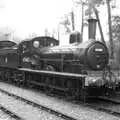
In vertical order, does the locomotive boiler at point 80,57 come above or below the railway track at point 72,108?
above

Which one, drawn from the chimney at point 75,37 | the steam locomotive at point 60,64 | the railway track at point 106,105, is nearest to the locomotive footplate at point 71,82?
the steam locomotive at point 60,64

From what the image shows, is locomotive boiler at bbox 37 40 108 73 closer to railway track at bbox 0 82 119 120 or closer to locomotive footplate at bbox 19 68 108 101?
locomotive footplate at bbox 19 68 108 101

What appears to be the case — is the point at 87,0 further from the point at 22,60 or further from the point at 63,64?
the point at 63,64

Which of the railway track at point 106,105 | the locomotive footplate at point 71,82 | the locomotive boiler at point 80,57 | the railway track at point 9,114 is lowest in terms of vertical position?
the railway track at point 106,105

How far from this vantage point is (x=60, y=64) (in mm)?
11383

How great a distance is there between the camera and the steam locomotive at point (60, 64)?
9.72 metres

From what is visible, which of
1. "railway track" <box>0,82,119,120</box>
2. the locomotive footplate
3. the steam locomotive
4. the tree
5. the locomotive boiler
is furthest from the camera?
the tree

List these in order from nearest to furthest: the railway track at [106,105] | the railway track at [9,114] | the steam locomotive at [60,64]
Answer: the railway track at [9,114], the railway track at [106,105], the steam locomotive at [60,64]

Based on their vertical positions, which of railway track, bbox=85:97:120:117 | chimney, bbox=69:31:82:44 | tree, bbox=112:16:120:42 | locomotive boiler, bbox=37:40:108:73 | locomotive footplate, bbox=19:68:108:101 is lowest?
railway track, bbox=85:97:120:117

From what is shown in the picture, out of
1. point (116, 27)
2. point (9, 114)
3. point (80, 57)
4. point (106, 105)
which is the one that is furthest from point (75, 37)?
point (116, 27)

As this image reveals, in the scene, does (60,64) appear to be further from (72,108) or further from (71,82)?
(72,108)

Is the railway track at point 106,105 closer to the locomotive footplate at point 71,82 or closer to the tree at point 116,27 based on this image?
the locomotive footplate at point 71,82

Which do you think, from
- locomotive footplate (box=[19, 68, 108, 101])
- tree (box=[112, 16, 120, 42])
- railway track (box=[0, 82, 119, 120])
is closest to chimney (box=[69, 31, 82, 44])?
locomotive footplate (box=[19, 68, 108, 101])

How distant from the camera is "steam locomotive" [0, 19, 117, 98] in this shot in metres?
9.72
